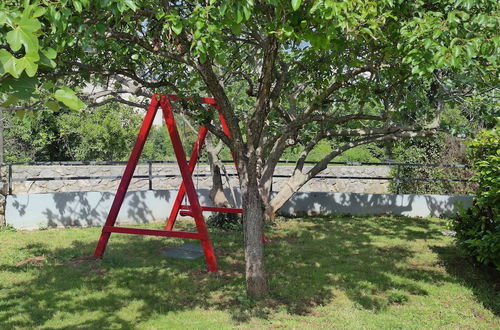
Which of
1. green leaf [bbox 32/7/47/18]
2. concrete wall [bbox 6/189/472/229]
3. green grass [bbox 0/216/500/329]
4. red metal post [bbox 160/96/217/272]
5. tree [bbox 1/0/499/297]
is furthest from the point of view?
concrete wall [bbox 6/189/472/229]

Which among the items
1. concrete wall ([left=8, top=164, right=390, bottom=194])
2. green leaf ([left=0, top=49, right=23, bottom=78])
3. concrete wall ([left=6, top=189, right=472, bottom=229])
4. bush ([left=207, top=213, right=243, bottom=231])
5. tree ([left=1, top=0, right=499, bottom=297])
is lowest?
bush ([left=207, top=213, right=243, bottom=231])

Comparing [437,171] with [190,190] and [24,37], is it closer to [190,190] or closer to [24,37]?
[190,190]

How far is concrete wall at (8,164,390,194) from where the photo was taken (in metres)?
12.6

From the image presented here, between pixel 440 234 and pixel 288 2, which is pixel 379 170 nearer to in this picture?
pixel 440 234

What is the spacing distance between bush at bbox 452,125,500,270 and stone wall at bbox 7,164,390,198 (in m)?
6.38

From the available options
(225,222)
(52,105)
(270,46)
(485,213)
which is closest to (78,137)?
(225,222)

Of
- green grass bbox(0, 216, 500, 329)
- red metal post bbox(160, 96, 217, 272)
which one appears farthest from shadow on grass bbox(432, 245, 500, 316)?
red metal post bbox(160, 96, 217, 272)

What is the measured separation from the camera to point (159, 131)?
22234mm

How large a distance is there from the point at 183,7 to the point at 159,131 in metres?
17.0

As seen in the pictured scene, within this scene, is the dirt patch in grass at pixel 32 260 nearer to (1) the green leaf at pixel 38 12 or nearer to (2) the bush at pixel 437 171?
(1) the green leaf at pixel 38 12

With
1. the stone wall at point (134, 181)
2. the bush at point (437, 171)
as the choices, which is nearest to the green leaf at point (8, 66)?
the stone wall at point (134, 181)

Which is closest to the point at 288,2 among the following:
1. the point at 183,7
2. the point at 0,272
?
the point at 183,7

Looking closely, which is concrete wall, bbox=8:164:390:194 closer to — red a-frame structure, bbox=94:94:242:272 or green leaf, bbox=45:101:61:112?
red a-frame structure, bbox=94:94:242:272

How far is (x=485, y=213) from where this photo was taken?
6031 mm
